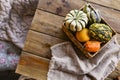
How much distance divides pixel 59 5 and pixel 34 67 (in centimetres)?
33

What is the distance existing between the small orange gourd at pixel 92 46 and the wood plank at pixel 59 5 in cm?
23

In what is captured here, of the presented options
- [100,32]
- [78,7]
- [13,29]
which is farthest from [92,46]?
[13,29]

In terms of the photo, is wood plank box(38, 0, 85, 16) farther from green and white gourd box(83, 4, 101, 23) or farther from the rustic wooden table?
green and white gourd box(83, 4, 101, 23)

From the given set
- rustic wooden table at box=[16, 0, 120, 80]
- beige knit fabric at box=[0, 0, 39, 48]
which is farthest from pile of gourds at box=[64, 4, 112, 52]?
beige knit fabric at box=[0, 0, 39, 48]

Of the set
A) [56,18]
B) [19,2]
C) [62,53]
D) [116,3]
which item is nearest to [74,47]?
[62,53]

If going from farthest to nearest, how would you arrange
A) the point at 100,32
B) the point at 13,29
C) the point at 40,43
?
the point at 13,29 → the point at 40,43 → the point at 100,32

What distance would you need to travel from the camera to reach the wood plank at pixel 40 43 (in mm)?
1271

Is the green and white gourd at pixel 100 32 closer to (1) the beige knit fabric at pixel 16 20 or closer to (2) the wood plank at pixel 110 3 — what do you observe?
(2) the wood plank at pixel 110 3

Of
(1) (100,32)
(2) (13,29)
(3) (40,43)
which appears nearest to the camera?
(1) (100,32)

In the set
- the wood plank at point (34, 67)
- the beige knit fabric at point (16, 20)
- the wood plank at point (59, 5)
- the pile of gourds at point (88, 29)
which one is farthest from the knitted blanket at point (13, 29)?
the pile of gourds at point (88, 29)

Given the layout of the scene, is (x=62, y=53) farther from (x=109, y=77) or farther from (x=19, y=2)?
(x=19, y=2)

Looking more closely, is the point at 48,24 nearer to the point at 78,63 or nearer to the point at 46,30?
the point at 46,30

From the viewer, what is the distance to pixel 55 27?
1302mm

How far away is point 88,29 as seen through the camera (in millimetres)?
1201
